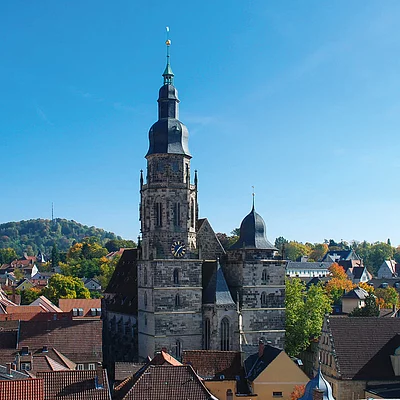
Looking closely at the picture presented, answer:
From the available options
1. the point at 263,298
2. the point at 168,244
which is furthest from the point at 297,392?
the point at 168,244

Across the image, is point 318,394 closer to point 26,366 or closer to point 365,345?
point 365,345

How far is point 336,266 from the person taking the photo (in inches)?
6270

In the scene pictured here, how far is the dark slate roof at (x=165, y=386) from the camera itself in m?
36.2

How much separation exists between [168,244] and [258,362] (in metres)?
14.8

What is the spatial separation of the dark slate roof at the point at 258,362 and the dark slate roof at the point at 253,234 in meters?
13.2

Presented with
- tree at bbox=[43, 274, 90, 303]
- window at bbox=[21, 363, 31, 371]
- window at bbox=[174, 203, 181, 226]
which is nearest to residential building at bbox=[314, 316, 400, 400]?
window at bbox=[174, 203, 181, 226]

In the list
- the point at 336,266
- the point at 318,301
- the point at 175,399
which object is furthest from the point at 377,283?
the point at 175,399

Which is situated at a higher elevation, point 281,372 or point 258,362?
point 258,362

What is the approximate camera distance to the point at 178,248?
185 ft

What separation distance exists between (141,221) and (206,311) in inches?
393

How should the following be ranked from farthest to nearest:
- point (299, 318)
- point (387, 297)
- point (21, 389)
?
point (387, 297) < point (299, 318) < point (21, 389)

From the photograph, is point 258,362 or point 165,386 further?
point 258,362

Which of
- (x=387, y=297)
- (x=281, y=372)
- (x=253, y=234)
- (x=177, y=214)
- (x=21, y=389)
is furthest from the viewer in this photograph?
(x=387, y=297)

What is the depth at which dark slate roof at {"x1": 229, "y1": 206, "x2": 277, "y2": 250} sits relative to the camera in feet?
192
